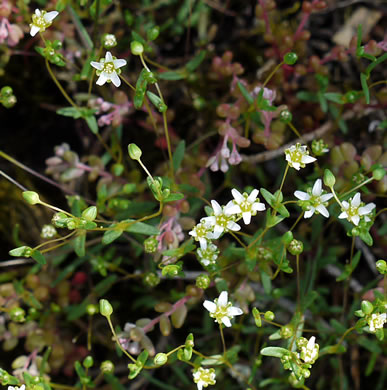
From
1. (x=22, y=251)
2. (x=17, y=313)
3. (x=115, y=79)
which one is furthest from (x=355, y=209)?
(x=17, y=313)

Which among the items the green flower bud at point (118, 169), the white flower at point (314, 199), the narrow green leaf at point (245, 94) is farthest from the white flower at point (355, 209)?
the green flower bud at point (118, 169)

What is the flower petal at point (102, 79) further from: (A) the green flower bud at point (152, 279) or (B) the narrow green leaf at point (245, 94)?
(A) the green flower bud at point (152, 279)

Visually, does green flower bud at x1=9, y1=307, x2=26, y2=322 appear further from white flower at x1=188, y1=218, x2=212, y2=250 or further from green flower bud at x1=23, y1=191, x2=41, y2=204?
white flower at x1=188, y1=218, x2=212, y2=250

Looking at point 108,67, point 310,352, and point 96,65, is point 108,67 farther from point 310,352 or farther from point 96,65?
point 310,352

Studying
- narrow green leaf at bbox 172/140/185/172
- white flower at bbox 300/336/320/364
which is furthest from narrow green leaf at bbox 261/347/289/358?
narrow green leaf at bbox 172/140/185/172

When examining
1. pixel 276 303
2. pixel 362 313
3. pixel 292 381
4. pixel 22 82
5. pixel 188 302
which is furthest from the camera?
pixel 22 82

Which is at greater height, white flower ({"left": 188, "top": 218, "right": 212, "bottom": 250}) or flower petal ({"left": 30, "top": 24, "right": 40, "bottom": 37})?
flower petal ({"left": 30, "top": 24, "right": 40, "bottom": 37})

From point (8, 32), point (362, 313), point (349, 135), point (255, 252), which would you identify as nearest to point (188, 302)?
point (255, 252)

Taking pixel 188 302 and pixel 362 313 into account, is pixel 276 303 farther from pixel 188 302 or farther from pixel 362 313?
pixel 362 313

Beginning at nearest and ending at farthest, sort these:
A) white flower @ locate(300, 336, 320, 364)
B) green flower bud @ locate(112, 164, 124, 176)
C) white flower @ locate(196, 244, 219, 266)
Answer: white flower @ locate(300, 336, 320, 364) → white flower @ locate(196, 244, 219, 266) → green flower bud @ locate(112, 164, 124, 176)
